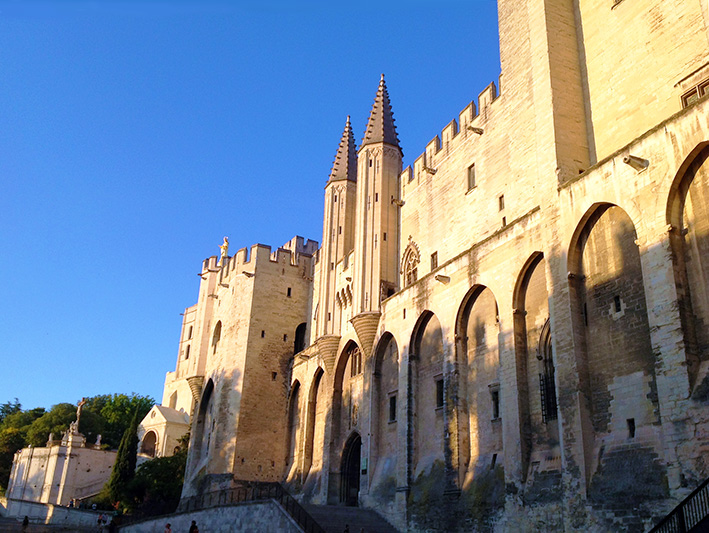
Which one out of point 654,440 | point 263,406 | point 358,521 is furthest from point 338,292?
point 654,440

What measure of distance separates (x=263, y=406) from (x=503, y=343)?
18473 millimetres

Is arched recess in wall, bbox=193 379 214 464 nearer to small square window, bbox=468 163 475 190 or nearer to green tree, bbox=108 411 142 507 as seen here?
green tree, bbox=108 411 142 507

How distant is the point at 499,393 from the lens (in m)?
19.4

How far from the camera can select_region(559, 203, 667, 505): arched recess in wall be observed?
45.7ft

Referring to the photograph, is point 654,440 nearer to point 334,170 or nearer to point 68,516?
point 334,170

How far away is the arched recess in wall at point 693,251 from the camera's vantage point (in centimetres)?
1319

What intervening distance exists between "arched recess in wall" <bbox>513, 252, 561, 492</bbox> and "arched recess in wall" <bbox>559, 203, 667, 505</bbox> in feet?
4.49

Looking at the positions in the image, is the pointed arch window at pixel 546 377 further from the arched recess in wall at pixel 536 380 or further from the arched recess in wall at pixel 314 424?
the arched recess in wall at pixel 314 424

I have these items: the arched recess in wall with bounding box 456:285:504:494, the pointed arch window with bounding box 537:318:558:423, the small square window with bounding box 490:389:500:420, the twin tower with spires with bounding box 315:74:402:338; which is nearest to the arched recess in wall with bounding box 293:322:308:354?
the twin tower with spires with bounding box 315:74:402:338

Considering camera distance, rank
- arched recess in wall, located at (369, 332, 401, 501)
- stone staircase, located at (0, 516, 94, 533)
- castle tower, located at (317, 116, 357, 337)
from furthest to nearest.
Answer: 1. castle tower, located at (317, 116, 357, 337)
2. stone staircase, located at (0, 516, 94, 533)
3. arched recess in wall, located at (369, 332, 401, 501)

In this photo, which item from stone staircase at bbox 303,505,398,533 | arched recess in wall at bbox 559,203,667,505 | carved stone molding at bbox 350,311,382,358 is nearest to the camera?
arched recess in wall at bbox 559,203,667,505

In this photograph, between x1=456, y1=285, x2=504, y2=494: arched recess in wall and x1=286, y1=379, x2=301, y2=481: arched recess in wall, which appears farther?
x1=286, y1=379, x2=301, y2=481: arched recess in wall

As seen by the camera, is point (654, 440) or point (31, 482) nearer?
point (654, 440)

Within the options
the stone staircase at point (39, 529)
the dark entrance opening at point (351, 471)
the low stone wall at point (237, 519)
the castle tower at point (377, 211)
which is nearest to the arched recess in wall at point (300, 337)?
the castle tower at point (377, 211)
